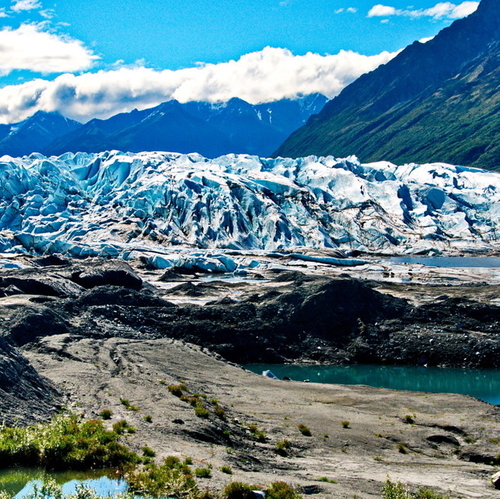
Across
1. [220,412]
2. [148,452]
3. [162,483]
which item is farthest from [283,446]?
[162,483]

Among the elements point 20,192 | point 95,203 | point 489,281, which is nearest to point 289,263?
point 489,281

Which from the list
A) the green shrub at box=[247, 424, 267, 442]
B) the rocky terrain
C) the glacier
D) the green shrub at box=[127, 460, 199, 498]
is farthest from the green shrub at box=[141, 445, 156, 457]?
the glacier

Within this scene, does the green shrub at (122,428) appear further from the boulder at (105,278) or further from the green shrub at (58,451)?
the boulder at (105,278)

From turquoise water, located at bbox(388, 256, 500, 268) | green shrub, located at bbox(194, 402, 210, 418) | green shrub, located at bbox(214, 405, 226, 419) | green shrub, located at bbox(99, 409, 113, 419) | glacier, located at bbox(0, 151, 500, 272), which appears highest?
glacier, located at bbox(0, 151, 500, 272)

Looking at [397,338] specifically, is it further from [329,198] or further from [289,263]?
[329,198]

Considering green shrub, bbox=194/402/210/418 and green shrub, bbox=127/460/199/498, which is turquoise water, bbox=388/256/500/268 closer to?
green shrub, bbox=194/402/210/418

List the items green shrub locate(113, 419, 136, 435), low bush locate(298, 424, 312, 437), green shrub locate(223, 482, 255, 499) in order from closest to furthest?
green shrub locate(223, 482, 255, 499) < green shrub locate(113, 419, 136, 435) < low bush locate(298, 424, 312, 437)

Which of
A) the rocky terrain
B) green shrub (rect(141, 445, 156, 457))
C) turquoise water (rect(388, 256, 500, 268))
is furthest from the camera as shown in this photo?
turquoise water (rect(388, 256, 500, 268))
